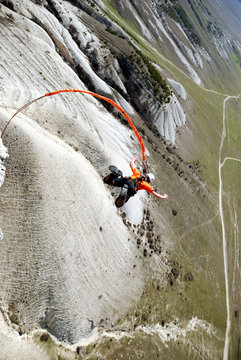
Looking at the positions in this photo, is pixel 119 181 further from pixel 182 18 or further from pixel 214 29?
pixel 214 29

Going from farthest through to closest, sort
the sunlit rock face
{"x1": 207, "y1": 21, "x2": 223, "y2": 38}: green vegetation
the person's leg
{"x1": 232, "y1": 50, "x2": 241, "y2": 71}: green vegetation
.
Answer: {"x1": 232, "y1": 50, "x2": 241, "y2": 71}: green vegetation < {"x1": 207, "y1": 21, "x2": 223, "y2": 38}: green vegetation < the sunlit rock face < the person's leg

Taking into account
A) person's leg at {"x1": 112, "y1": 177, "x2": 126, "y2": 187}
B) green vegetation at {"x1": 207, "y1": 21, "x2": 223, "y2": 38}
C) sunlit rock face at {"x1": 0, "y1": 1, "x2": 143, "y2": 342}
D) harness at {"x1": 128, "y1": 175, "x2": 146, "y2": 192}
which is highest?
green vegetation at {"x1": 207, "y1": 21, "x2": 223, "y2": 38}

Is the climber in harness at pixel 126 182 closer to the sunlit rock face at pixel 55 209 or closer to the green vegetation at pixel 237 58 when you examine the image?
the sunlit rock face at pixel 55 209

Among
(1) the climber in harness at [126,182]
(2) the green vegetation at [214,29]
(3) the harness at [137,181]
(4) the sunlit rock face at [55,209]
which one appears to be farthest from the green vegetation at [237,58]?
(1) the climber in harness at [126,182]

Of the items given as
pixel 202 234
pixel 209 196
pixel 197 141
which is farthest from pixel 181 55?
pixel 202 234

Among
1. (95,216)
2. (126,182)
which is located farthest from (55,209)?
(126,182)

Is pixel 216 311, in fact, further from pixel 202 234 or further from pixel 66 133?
pixel 66 133

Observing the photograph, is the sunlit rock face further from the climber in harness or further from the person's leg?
the person's leg

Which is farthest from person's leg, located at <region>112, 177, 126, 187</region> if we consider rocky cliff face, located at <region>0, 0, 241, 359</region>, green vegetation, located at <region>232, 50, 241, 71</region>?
green vegetation, located at <region>232, 50, 241, 71</region>
